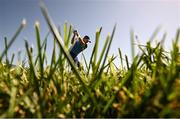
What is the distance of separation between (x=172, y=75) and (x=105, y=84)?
0.40 m

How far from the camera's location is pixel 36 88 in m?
0.82

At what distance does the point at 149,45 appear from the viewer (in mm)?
1318

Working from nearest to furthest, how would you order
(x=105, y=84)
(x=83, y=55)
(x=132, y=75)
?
(x=132, y=75)
(x=105, y=84)
(x=83, y=55)

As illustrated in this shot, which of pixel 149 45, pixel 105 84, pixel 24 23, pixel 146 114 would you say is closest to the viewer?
pixel 146 114

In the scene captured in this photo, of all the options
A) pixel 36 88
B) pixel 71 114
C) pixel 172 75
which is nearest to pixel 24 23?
pixel 36 88

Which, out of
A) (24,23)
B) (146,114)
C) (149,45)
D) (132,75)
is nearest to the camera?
(146,114)

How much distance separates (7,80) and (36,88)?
0.23 meters

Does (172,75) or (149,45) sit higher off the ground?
(149,45)

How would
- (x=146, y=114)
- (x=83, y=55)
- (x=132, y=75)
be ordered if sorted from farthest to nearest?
(x=83, y=55) → (x=132, y=75) → (x=146, y=114)

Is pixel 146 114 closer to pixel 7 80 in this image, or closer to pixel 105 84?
pixel 105 84

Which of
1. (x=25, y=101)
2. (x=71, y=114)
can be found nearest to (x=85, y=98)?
(x=71, y=114)

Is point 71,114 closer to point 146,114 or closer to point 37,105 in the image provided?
point 37,105

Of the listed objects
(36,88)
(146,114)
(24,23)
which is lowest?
(146,114)

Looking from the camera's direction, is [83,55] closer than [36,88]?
No
